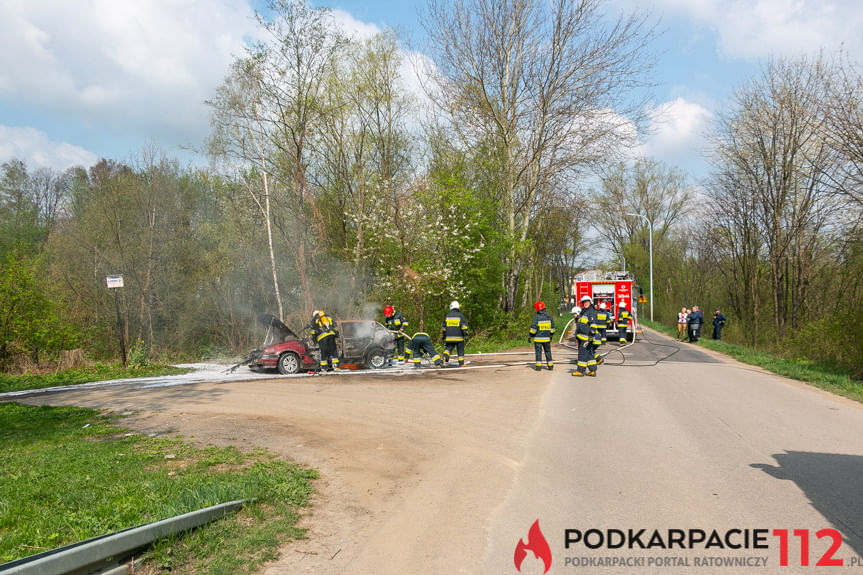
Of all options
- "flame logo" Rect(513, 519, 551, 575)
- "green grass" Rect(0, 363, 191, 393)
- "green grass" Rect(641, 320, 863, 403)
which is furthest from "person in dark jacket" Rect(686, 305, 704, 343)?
"flame logo" Rect(513, 519, 551, 575)

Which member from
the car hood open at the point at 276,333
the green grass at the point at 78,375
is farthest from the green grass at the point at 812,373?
the green grass at the point at 78,375

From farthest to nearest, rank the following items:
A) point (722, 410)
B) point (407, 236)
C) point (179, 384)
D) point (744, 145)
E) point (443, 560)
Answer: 1. point (744, 145)
2. point (407, 236)
3. point (179, 384)
4. point (722, 410)
5. point (443, 560)

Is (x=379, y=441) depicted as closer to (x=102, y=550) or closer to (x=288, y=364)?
(x=102, y=550)

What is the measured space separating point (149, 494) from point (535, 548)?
3.61m

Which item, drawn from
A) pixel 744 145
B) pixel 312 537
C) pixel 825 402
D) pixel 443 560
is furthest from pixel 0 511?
pixel 744 145

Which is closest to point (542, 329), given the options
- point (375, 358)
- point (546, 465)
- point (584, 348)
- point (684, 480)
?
point (584, 348)

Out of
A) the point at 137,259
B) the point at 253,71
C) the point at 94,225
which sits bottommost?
the point at 137,259

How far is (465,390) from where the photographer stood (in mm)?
12578

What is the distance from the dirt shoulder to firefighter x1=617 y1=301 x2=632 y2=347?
22.6 feet

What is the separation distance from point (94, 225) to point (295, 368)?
564 inches

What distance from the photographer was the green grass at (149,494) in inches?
168

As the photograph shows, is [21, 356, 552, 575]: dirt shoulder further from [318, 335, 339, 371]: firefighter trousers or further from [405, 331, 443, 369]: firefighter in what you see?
[405, 331, 443, 369]: firefighter

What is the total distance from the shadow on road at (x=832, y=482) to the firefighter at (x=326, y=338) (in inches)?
461

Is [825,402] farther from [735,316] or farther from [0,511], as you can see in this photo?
[735,316]
